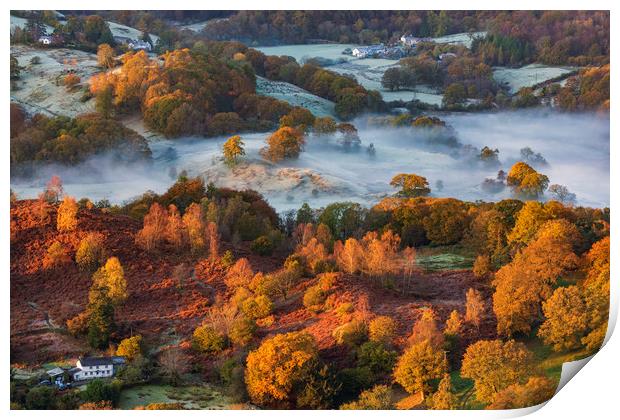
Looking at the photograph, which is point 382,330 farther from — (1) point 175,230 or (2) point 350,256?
(1) point 175,230

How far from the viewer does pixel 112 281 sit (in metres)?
12.7

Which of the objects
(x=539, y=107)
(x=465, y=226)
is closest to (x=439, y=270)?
(x=465, y=226)

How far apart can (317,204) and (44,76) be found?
4117 mm

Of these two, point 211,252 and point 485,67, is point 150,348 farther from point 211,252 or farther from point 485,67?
point 485,67

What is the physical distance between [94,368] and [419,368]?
3651 mm

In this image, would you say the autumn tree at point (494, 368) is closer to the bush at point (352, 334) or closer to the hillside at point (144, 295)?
the hillside at point (144, 295)

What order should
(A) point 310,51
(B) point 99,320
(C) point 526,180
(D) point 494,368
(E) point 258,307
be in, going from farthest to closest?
(A) point 310,51 → (C) point 526,180 → (E) point 258,307 → (B) point 99,320 → (D) point 494,368

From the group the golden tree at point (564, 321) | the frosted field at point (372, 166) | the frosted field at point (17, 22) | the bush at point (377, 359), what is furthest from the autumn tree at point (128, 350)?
the golden tree at point (564, 321)

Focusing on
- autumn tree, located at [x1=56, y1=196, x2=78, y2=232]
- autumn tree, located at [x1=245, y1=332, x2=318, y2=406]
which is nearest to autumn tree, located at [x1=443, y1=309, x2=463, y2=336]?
autumn tree, located at [x1=245, y1=332, x2=318, y2=406]

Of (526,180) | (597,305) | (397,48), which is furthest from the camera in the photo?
(397,48)

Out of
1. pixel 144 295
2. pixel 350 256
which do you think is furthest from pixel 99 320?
pixel 350 256

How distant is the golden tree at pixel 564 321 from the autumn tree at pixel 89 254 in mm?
5388

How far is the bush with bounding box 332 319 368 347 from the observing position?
12.2m

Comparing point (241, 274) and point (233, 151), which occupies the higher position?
point (233, 151)
